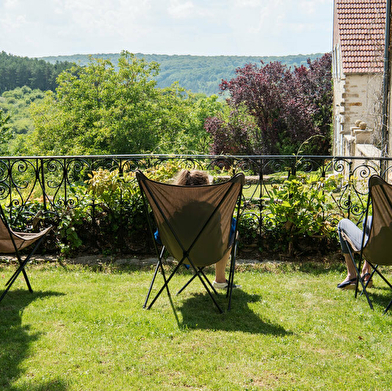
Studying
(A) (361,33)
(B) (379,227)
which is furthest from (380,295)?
(A) (361,33)

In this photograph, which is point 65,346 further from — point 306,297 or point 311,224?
point 311,224

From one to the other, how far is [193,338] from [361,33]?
16.9m

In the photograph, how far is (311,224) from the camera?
4902mm

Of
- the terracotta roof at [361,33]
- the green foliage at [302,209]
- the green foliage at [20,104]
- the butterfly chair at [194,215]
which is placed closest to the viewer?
the butterfly chair at [194,215]

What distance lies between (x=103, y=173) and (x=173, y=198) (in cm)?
205

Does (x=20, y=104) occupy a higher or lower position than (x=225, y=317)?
higher

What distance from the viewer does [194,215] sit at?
3.44 meters

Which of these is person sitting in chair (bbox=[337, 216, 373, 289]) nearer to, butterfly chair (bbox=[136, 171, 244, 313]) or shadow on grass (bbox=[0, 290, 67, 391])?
butterfly chair (bbox=[136, 171, 244, 313])

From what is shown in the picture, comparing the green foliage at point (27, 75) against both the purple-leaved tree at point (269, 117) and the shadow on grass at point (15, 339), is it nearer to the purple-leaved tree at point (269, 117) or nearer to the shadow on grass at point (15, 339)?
the purple-leaved tree at point (269, 117)

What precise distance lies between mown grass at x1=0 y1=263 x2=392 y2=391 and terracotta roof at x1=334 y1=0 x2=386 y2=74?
543 inches

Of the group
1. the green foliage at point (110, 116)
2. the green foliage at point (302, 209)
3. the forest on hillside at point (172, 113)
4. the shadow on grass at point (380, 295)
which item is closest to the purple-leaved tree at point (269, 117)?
the forest on hillside at point (172, 113)

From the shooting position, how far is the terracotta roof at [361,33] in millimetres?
16156

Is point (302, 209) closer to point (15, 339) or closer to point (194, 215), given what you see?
point (194, 215)

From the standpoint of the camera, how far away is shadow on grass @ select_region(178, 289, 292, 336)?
320 centimetres
